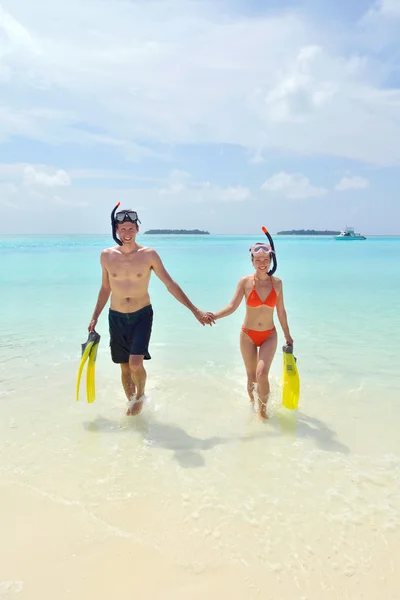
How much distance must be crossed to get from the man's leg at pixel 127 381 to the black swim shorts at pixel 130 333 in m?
0.09

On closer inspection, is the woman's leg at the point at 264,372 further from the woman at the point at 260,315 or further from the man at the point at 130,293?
the man at the point at 130,293

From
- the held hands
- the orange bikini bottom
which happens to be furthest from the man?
the orange bikini bottom

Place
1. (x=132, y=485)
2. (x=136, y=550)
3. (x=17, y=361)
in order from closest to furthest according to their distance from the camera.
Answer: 1. (x=136, y=550)
2. (x=132, y=485)
3. (x=17, y=361)

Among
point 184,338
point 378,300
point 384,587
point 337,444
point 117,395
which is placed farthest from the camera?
point 378,300

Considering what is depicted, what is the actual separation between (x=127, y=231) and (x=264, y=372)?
1.85m

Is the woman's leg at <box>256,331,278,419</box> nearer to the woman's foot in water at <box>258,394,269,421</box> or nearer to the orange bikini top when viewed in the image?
the woman's foot in water at <box>258,394,269,421</box>

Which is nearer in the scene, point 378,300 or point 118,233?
point 118,233

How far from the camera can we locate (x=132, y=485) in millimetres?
→ 3248

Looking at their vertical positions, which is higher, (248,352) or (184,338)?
(248,352)

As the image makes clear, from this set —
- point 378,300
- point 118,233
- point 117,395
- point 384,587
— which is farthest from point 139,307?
point 378,300

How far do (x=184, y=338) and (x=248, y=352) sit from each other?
337 cm

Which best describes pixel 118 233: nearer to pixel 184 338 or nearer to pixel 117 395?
pixel 117 395

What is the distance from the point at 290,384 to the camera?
14.7ft

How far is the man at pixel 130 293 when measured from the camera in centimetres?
443
